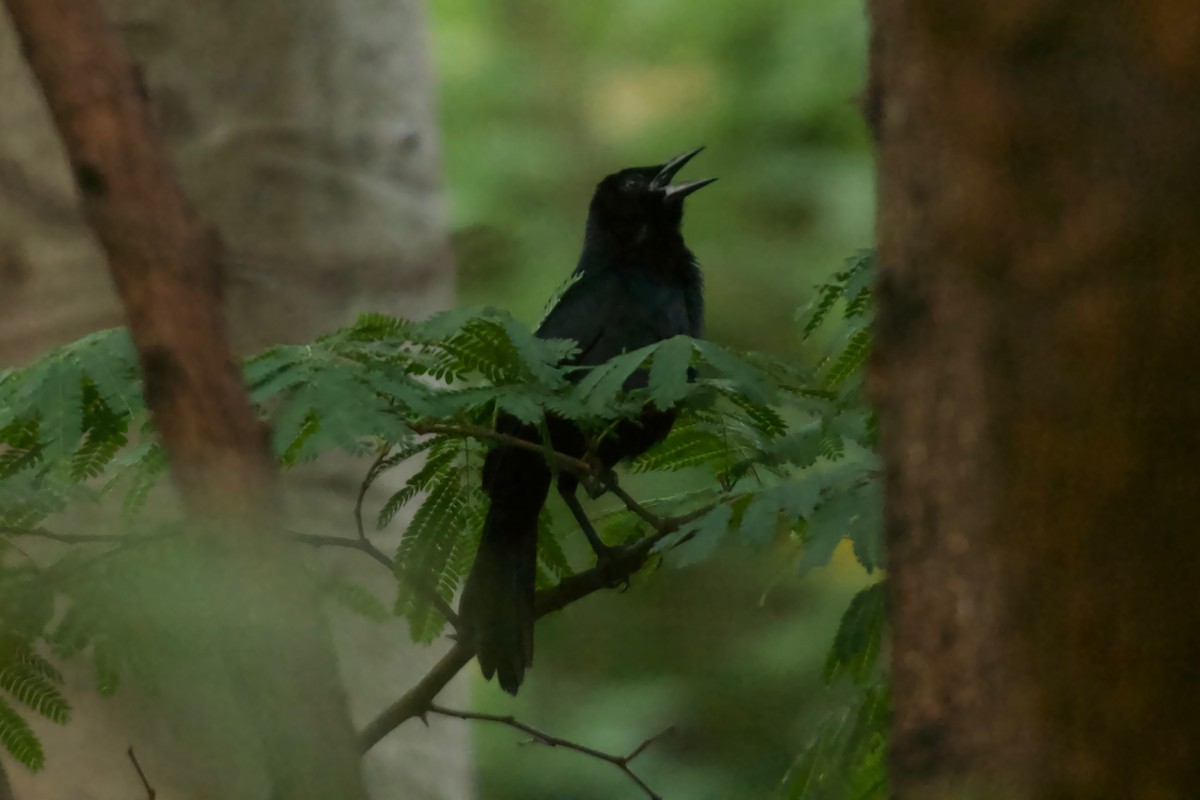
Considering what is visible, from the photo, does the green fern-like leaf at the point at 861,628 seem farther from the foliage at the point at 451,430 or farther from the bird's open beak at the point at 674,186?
the bird's open beak at the point at 674,186

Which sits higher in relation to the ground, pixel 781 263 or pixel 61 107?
pixel 61 107

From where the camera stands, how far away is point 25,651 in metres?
1.72

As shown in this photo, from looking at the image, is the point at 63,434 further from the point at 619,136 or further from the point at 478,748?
the point at 619,136

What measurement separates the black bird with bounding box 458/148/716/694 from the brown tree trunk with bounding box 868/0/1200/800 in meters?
0.85

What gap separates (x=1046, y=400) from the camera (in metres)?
0.96

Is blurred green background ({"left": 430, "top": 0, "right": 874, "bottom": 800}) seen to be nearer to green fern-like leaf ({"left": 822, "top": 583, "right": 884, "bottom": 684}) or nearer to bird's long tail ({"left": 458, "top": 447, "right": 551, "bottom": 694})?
bird's long tail ({"left": 458, "top": 447, "right": 551, "bottom": 694})

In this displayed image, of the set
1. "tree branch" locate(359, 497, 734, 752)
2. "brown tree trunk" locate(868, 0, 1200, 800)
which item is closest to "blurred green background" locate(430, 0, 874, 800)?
"tree branch" locate(359, 497, 734, 752)

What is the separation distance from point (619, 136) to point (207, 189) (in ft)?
7.87

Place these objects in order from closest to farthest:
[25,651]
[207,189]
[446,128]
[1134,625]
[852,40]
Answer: [1134,625] < [25,651] < [207,189] < [852,40] < [446,128]

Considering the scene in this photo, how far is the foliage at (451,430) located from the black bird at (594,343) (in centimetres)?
11

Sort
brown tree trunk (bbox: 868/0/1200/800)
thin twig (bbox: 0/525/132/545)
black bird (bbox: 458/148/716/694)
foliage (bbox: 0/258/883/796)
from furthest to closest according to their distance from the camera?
1. black bird (bbox: 458/148/716/694)
2. thin twig (bbox: 0/525/132/545)
3. foliage (bbox: 0/258/883/796)
4. brown tree trunk (bbox: 868/0/1200/800)

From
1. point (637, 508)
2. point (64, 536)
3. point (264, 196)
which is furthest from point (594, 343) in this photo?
point (64, 536)

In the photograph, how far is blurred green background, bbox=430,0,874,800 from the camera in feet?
15.1

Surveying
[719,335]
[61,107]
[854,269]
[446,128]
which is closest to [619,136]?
[446,128]
